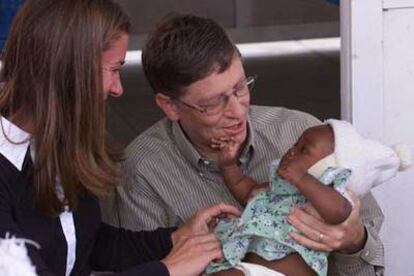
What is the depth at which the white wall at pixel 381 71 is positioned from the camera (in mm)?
3082

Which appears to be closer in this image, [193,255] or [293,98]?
[193,255]

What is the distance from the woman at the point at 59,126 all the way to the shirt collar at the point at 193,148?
281 millimetres

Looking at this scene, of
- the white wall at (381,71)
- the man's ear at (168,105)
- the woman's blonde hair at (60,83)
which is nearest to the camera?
the woman's blonde hair at (60,83)

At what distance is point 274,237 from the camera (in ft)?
7.91

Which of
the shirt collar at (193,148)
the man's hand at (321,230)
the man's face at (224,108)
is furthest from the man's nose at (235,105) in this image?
the man's hand at (321,230)

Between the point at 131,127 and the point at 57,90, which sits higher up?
the point at 57,90

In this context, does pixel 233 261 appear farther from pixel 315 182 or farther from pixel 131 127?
pixel 131 127

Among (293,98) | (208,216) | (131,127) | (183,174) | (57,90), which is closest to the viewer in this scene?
(57,90)

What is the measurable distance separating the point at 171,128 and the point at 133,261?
0.38 m

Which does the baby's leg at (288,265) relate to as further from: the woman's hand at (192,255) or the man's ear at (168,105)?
the man's ear at (168,105)

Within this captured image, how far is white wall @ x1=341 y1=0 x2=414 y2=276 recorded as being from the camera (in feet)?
10.1

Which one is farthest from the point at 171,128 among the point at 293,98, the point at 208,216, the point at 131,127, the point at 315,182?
the point at 293,98

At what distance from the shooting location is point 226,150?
8.27ft

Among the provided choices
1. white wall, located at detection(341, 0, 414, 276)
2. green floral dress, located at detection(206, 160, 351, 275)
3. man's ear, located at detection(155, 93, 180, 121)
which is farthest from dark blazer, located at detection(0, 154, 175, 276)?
white wall, located at detection(341, 0, 414, 276)
